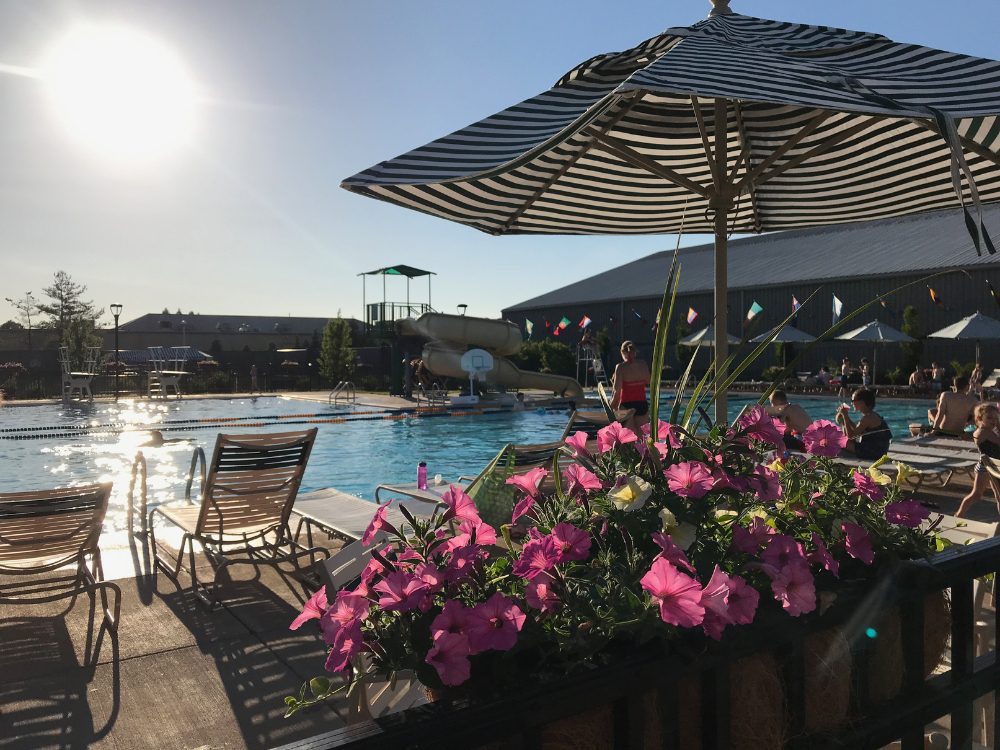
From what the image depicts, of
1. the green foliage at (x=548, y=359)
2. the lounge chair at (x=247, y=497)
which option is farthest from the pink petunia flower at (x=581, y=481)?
the green foliage at (x=548, y=359)

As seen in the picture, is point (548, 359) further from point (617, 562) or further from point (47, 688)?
point (617, 562)

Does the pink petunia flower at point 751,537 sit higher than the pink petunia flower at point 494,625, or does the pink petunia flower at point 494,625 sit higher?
the pink petunia flower at point 751,537

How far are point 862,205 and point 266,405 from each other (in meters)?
20.0

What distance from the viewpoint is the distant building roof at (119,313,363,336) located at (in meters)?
64.2

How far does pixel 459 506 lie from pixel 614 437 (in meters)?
0.33

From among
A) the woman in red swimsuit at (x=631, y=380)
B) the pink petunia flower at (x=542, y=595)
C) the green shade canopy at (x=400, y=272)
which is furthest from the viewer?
the green shade canopy at (x=400, y=272)

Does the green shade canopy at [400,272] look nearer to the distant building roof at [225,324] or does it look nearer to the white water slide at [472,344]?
the white water slide at [472,344]

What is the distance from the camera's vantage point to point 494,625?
3.24ft

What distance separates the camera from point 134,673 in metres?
3.18

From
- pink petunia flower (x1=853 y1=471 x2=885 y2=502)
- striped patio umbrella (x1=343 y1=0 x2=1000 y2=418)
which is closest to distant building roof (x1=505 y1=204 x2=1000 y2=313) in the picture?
striped patio umbrella (x1=343 y1=0 x2=1000 y2=418)

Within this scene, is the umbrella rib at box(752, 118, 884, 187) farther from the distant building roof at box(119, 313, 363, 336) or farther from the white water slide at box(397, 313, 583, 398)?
the distant building roof at box(119, 313, 363, 336)

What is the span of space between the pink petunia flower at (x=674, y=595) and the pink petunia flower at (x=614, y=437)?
1.25 feet

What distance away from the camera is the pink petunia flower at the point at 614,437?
4.51 feet

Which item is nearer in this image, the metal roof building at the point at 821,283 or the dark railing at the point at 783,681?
the dark railing at the point at 783,681
